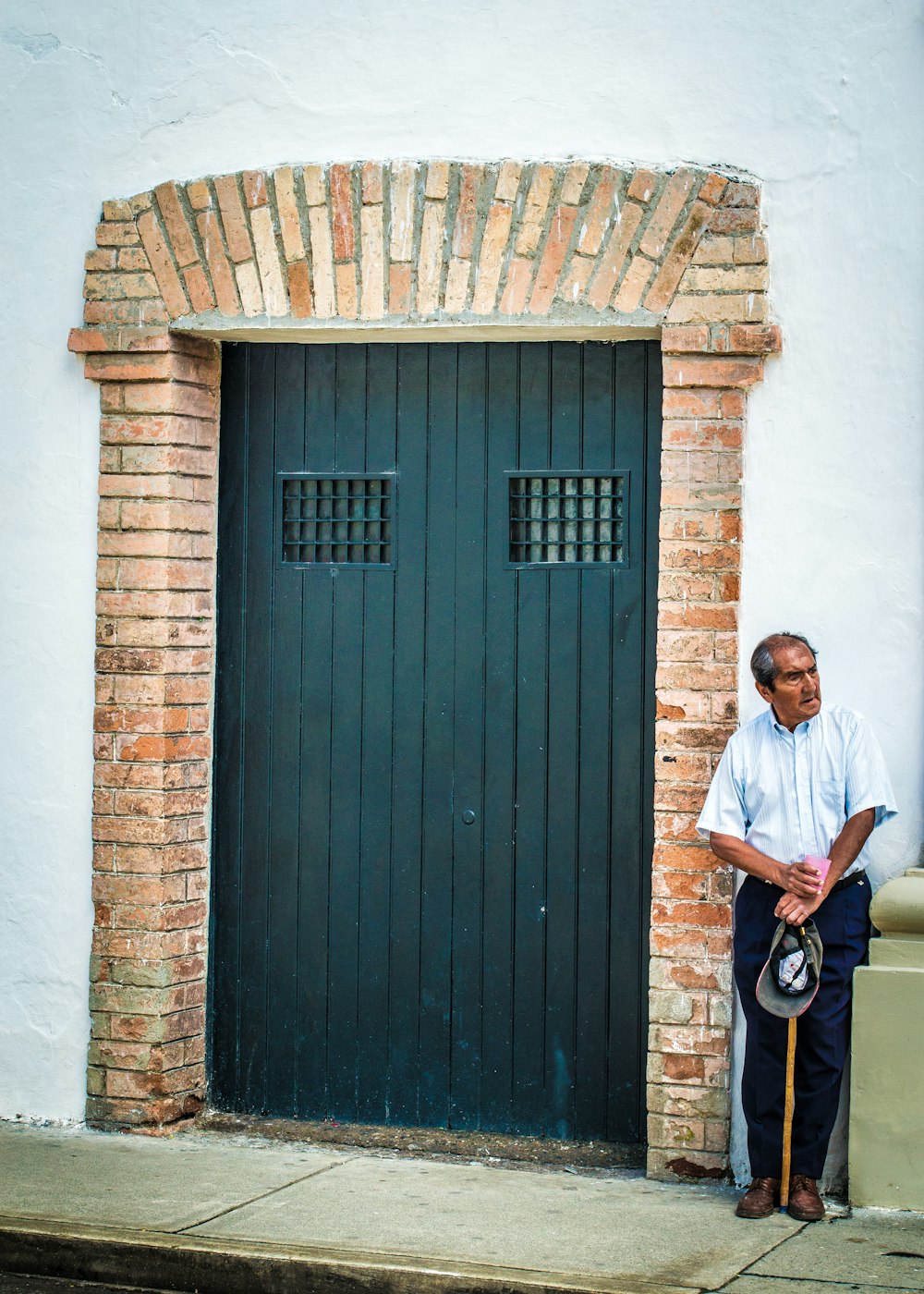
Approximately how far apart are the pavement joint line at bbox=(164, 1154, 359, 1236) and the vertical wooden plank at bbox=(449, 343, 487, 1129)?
0.52m

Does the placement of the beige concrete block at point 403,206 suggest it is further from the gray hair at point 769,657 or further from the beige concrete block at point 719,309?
the gray hair at point 769,657

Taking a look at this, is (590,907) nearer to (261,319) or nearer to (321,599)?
(321,599)

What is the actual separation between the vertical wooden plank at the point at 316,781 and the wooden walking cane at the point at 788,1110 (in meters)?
1.75

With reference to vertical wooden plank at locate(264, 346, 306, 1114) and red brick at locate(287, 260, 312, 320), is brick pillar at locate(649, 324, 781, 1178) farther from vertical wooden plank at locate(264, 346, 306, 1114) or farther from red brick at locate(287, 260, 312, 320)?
vertical wooden plank at locate(264, 346, 306, 1114)

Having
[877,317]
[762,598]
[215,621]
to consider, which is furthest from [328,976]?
[877,317]

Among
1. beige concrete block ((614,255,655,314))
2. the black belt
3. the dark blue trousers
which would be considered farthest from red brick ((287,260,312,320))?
the black belt

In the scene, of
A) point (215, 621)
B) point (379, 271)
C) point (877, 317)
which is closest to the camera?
point (877, 317)

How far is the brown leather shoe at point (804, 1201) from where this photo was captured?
190 inches

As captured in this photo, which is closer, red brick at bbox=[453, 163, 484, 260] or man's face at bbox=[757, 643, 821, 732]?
man's face at bbox=[757, 643, 821, 732]

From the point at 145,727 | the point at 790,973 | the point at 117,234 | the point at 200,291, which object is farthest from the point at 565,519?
the point at 117,234

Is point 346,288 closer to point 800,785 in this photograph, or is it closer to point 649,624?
point 649,624

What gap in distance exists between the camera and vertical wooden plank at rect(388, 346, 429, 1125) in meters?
5.77

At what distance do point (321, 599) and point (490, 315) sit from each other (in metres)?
1.19

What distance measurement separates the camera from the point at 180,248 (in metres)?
5.72
